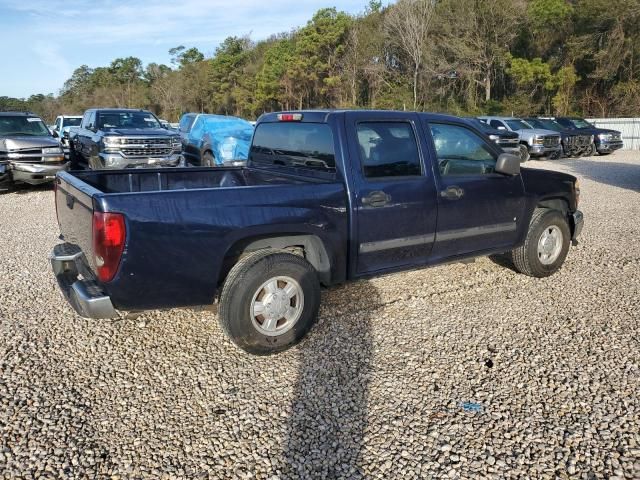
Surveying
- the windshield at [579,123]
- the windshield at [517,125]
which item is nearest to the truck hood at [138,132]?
the windshield at [517,125]

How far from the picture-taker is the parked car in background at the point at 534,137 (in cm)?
1847

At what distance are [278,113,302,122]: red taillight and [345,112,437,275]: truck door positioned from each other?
571mm

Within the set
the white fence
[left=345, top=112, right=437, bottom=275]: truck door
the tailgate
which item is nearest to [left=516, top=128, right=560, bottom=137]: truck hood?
the white fence

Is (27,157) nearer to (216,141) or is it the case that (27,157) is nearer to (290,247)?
(216,141)

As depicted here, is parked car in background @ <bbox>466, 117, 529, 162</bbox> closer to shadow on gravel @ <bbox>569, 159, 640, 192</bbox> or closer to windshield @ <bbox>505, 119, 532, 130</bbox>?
windshield @ <bbox>505, 119, 532, 130</bbox>

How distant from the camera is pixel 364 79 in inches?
1711

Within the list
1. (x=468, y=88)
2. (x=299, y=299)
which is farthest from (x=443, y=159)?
(x=468, y=88)

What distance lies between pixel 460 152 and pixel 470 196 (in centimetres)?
43

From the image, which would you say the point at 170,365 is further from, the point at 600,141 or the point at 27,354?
the point at 600,141

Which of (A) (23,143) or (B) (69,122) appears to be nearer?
(A) (23,143)

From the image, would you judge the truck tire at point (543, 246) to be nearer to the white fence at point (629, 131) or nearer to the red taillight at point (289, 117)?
the red taillight at point (289, 117)

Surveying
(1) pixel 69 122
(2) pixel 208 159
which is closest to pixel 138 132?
(2) pixel 208 159

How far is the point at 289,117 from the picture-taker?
4637 mm

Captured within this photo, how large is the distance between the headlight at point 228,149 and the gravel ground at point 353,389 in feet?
23.6
